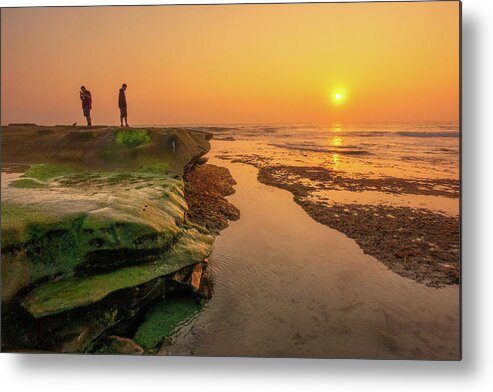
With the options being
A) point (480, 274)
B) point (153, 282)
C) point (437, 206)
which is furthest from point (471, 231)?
point (153, 282)

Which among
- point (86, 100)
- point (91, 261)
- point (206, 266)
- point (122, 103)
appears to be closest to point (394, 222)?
point (206, 266)

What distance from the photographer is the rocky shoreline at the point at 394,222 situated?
5223 mm

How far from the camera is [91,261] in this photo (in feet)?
14.5

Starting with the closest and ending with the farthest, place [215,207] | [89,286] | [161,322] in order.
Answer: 1. [89,286]
2. [161,322]
3. [215,207]

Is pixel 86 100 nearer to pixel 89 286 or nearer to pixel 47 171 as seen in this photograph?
pixel 47 171

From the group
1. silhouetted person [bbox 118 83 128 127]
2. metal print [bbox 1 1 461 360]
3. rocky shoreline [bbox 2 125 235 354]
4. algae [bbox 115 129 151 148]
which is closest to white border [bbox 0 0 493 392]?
metal print [bbox 1 1 461 360]

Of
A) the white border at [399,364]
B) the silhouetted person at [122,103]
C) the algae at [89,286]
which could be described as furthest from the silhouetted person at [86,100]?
the white border at [399,364]

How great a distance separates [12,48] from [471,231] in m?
7.42

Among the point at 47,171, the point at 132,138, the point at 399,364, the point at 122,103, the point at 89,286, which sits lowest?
the point at 399,364

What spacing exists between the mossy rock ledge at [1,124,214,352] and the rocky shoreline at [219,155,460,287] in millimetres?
2907

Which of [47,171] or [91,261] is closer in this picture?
[91,261]

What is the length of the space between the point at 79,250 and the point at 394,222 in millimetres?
5423

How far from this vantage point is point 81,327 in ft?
14.2

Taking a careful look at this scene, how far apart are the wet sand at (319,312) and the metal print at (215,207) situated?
2cm
